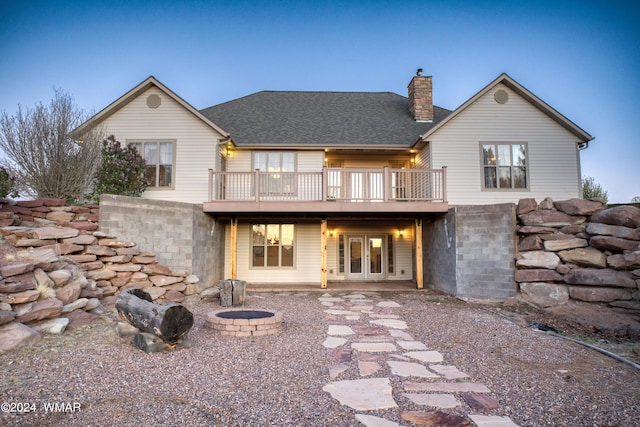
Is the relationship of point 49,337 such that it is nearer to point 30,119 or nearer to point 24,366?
point 24,366

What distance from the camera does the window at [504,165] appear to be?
13.3 meters

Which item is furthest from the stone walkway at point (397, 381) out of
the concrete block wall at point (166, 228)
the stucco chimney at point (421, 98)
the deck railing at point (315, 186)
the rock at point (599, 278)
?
the stucco chimney at point (421, 98)

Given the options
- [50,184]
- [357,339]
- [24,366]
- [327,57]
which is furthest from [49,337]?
[327,57]

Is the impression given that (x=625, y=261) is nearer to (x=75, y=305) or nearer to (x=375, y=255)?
(x=375, y=255)

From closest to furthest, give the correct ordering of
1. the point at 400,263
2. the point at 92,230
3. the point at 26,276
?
1. the point at 26,276
2. the point at 92,230
3. the point at 400,263

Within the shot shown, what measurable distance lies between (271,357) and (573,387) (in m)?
3.60

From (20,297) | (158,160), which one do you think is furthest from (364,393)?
(158,160)

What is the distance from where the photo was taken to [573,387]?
4027mm

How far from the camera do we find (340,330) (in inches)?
268

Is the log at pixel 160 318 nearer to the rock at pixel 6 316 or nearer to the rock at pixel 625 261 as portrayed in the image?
the rock at pixel 6 316

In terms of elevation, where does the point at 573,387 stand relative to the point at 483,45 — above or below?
below

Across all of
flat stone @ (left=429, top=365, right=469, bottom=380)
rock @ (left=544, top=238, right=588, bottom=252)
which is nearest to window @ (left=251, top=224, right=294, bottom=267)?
rock @ (left=544, top=238, right=588, bottom=252)

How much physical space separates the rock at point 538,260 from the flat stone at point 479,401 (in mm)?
7073

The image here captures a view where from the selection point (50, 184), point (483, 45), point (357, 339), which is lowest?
point (357, 339)
